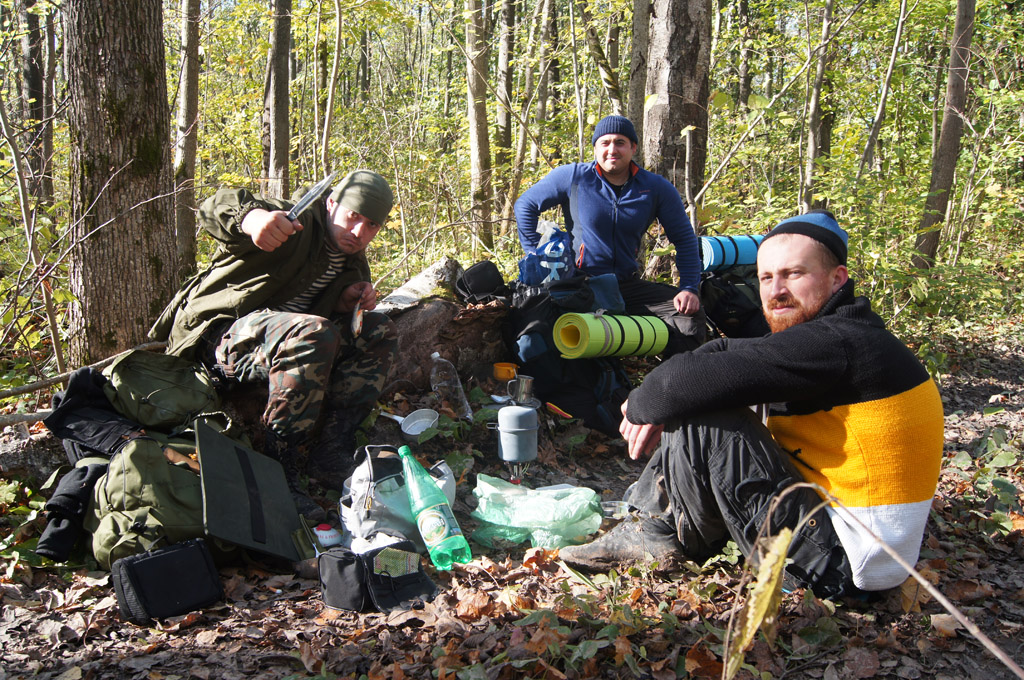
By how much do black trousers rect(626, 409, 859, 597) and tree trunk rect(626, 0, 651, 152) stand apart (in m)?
4.76

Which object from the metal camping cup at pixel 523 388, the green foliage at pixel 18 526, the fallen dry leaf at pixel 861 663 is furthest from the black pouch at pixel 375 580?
the metal camping cup at pixel 523 388

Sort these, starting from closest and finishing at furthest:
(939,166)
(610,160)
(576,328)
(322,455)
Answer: (322,455), (576,328), (610,160), (939,166)

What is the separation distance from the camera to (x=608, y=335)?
4602 mm

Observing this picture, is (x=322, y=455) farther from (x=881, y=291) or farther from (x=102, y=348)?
(x=881, y=291)

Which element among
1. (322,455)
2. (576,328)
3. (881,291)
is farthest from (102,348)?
(881,291)

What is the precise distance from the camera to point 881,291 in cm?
750

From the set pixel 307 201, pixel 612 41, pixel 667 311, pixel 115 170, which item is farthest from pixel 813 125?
pixel 115 170

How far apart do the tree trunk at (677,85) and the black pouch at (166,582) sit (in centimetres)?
520

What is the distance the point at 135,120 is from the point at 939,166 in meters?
9.79

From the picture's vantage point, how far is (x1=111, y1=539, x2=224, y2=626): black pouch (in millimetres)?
2562

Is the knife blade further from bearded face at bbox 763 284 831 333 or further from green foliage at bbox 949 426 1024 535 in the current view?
green foliage at bbox 949 426 1024 535

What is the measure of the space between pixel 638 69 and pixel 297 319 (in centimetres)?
570

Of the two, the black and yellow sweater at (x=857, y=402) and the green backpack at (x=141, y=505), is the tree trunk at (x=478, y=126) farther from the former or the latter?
the black and yellow sweater at (x=857, y=402)

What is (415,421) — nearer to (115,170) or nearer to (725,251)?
(115,170)
